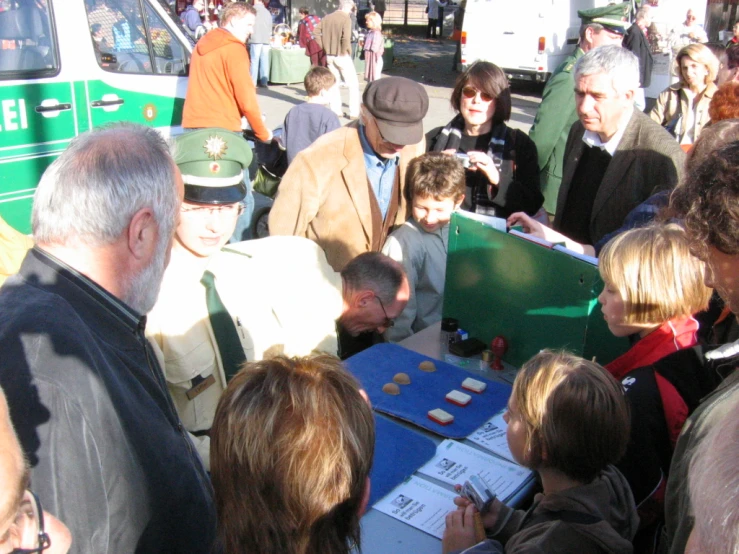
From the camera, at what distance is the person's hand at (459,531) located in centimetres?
170

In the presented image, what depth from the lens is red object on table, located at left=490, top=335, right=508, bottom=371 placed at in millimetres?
2738

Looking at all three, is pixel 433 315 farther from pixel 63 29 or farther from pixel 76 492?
pixel 63 29

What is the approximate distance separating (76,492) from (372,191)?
224 cm

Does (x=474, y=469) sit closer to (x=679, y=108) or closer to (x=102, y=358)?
(x=102, y=358)

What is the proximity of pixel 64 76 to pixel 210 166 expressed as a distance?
119 inches

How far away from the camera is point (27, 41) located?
4449 millimetres

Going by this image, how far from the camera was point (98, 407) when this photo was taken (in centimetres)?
125

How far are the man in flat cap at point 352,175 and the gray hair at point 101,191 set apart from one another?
1.57 meters

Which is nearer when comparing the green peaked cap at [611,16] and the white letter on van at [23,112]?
the white letter on van at [23,112]

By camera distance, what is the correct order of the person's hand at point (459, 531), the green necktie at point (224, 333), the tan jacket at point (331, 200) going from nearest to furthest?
the person's hand at point (459, 531)
the green necktie at point (224, 333)
the tan jacket at point (331, 200)

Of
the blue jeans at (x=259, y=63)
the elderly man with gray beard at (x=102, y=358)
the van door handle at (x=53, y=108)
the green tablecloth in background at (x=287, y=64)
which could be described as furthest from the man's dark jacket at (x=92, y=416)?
the green tablecloth in background at (x=287, y=64)

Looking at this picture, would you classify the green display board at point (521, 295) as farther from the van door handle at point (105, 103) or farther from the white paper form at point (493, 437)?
the van door handle at point (105, 103)

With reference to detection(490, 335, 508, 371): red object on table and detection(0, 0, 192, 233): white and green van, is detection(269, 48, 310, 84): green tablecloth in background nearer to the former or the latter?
detection(0, 0, 192, 233): white and green van

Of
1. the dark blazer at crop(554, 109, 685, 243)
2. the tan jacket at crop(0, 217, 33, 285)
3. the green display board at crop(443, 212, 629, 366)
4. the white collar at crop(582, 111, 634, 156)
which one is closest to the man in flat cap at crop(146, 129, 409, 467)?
the green display board at crop(443, 212, 629, 366)
